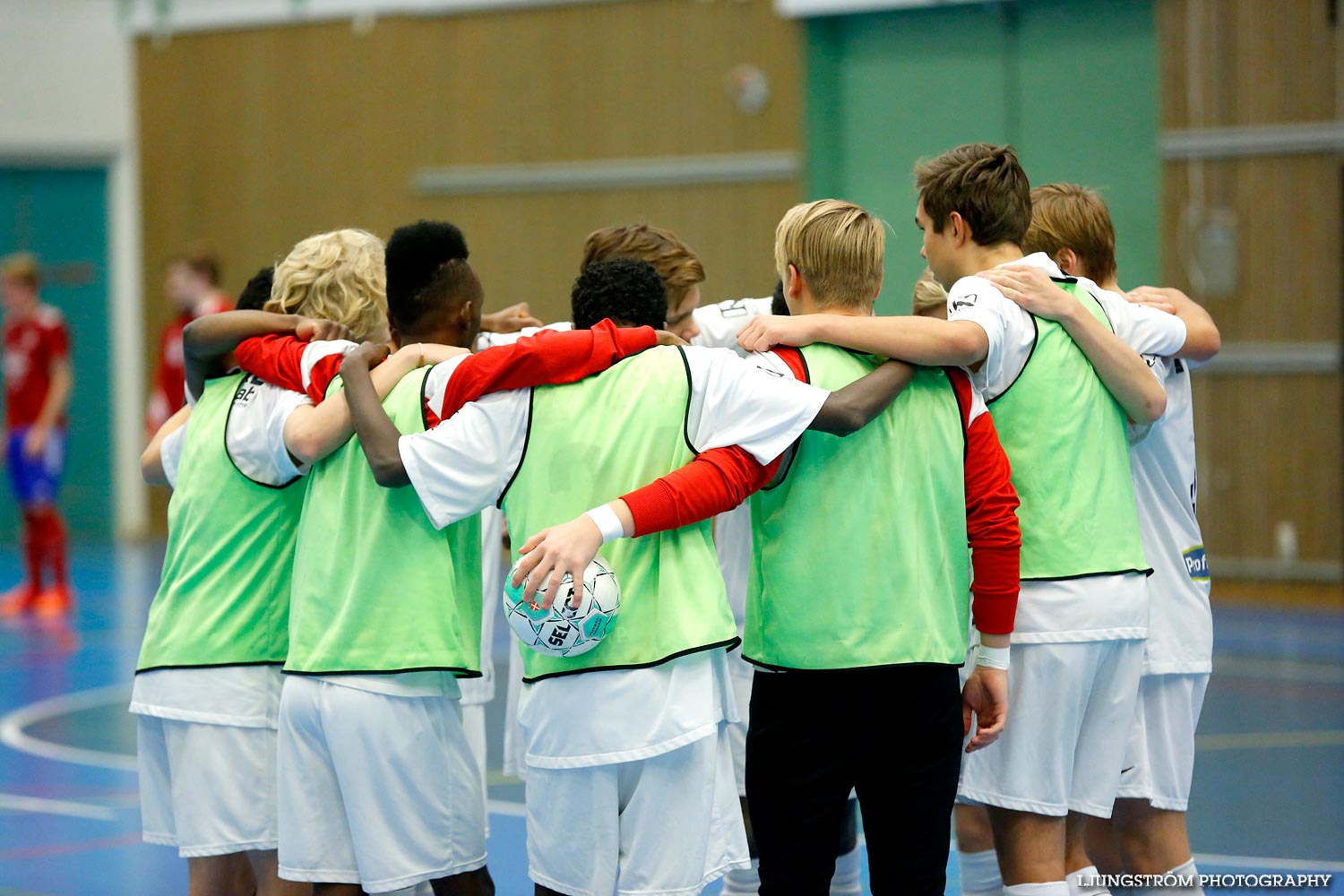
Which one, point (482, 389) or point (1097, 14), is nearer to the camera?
point (482, 389)

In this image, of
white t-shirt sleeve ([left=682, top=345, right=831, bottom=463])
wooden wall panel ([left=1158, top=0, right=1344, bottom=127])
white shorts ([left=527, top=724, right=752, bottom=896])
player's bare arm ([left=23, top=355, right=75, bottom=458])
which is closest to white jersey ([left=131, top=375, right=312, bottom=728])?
white shorts ([left=527, top=724, right=752, bottom=896])

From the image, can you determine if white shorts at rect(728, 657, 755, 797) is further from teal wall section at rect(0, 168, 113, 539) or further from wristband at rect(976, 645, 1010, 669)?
teal wall section at rect(0, 168, 113, 539)

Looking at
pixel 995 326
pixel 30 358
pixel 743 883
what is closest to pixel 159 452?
pixel 743 883

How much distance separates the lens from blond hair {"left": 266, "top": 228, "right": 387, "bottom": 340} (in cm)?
360

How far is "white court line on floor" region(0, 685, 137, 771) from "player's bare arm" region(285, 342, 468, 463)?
12.6ft

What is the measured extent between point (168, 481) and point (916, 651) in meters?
1.94

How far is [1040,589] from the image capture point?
3281 mm

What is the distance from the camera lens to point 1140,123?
36.3 feet

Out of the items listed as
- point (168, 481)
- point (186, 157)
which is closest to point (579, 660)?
point (168, 481)

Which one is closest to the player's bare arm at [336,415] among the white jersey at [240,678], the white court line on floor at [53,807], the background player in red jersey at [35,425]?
the white jersey at [240,678]

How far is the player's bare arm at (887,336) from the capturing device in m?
3.00

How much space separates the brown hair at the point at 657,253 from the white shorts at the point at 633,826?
150 cm

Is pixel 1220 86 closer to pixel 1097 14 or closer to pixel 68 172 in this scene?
pixel 1097 14

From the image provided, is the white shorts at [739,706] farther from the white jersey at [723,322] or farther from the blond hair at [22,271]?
the blond hair at [22,271]
